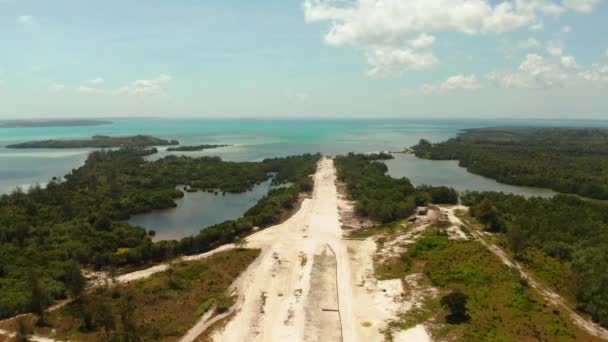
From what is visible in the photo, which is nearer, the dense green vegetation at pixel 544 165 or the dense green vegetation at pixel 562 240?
the dense green vegetation at pixel 562 240

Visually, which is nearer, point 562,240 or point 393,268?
point 393,268

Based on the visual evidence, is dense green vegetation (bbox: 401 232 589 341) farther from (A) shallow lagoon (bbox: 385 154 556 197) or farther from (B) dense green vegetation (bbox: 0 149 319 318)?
(A) shallow lagoon (bbox: 385 154 556 197)

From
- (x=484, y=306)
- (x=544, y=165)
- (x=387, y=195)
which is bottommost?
(x=484, y=306)

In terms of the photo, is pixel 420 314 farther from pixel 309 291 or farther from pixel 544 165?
pixel 544 165

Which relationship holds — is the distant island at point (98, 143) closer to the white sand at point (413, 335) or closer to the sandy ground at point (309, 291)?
the sandy ground at point (309, 291)

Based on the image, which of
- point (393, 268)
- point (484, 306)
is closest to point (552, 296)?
point (484, 306)

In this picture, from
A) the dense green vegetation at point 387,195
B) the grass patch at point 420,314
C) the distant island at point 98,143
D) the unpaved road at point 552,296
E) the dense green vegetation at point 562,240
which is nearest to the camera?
the unpaved road at point 552,296

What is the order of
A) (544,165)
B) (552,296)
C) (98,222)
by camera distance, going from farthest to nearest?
1. (544,165)
2. (98,222)
3. (552,296)

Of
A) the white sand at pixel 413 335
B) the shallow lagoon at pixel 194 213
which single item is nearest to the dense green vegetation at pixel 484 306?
the white sand at pixel 413 335
